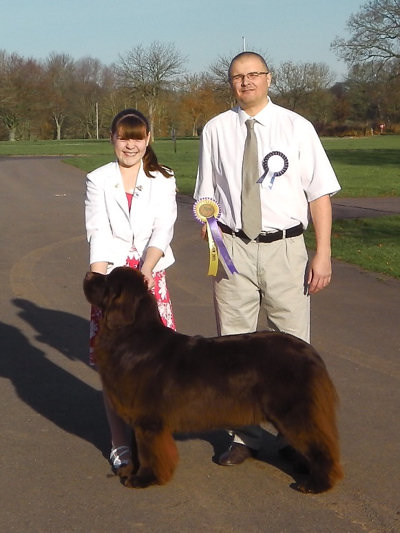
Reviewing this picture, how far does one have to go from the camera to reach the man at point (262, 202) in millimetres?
4625

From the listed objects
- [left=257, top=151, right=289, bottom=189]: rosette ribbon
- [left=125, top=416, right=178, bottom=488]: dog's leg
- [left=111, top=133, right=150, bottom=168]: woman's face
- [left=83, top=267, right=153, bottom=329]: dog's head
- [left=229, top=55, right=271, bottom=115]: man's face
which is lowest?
[left=125, top=416, right=178, bottom=488]: dog's leg

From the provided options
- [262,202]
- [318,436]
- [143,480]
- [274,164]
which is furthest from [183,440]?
[274,164]

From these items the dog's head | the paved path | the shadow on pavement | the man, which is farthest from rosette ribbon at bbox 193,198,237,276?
the shadow on pavement

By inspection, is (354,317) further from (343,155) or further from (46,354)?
(343,155)

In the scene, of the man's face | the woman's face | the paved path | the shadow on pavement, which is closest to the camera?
the paved path

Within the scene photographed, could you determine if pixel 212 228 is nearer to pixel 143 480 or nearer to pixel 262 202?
pixel 262 202

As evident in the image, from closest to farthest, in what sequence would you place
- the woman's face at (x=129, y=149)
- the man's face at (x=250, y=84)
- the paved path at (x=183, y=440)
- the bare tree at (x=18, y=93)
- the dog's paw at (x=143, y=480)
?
the paved path at (x=183, y=440)
the dog's paw at (x=143, y=480)
the man's face at (x=250, y=84)
the woman's face at (x=129, y=149)
the bare tree at (x=18, y=93)

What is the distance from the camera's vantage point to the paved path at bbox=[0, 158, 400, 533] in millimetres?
4156

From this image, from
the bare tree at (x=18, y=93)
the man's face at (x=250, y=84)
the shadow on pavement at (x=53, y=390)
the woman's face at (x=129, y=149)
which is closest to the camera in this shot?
the man's face at (x=250, y=84)

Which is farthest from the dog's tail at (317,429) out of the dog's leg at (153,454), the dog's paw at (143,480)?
the dog's paw at (143,480)

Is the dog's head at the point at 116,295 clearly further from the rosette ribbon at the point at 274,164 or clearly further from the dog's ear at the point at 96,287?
the rosette ribbon at the point at 274,164

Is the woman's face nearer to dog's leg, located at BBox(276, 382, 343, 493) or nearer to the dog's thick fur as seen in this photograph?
the dog's thick fur

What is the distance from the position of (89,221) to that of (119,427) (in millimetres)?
1227

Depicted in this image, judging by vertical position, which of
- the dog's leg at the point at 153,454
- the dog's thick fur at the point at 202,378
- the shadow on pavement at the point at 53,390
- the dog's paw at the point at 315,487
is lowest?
the shadow on pavement at the point at 53,390
